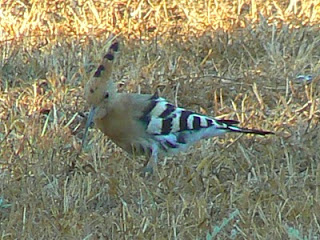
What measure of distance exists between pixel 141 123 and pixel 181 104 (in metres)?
0.69

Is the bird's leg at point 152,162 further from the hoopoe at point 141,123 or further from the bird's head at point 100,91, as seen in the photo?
the bird's head at point 100,91

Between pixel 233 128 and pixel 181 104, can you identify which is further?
pixel 181 104

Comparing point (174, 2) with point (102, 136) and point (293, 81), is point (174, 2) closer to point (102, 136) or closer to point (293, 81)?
point (293, 81)

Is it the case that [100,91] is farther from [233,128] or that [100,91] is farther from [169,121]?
[233,128]

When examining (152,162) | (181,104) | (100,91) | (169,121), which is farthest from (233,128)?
(181,104)

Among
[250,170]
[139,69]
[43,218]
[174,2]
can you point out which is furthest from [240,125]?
[174,2]

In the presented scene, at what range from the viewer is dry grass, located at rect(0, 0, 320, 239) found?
383cm

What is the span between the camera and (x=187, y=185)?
4.10 metres

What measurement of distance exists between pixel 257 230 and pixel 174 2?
2854mm

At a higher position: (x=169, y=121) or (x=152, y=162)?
(x=169, y=121)

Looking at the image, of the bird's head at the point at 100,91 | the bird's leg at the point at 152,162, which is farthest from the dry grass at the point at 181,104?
the bird's head at the point at 100,91

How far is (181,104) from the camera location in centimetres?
506

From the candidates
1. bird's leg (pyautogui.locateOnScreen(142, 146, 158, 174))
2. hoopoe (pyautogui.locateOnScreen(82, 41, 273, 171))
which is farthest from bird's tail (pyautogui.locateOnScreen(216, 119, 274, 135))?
bird's leg (pyautogui.locateOnScreen(142, 146, 158, 174))

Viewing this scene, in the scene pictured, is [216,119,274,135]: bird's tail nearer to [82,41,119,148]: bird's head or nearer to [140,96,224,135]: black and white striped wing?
[140,96,224,135]: black and white striped wing
